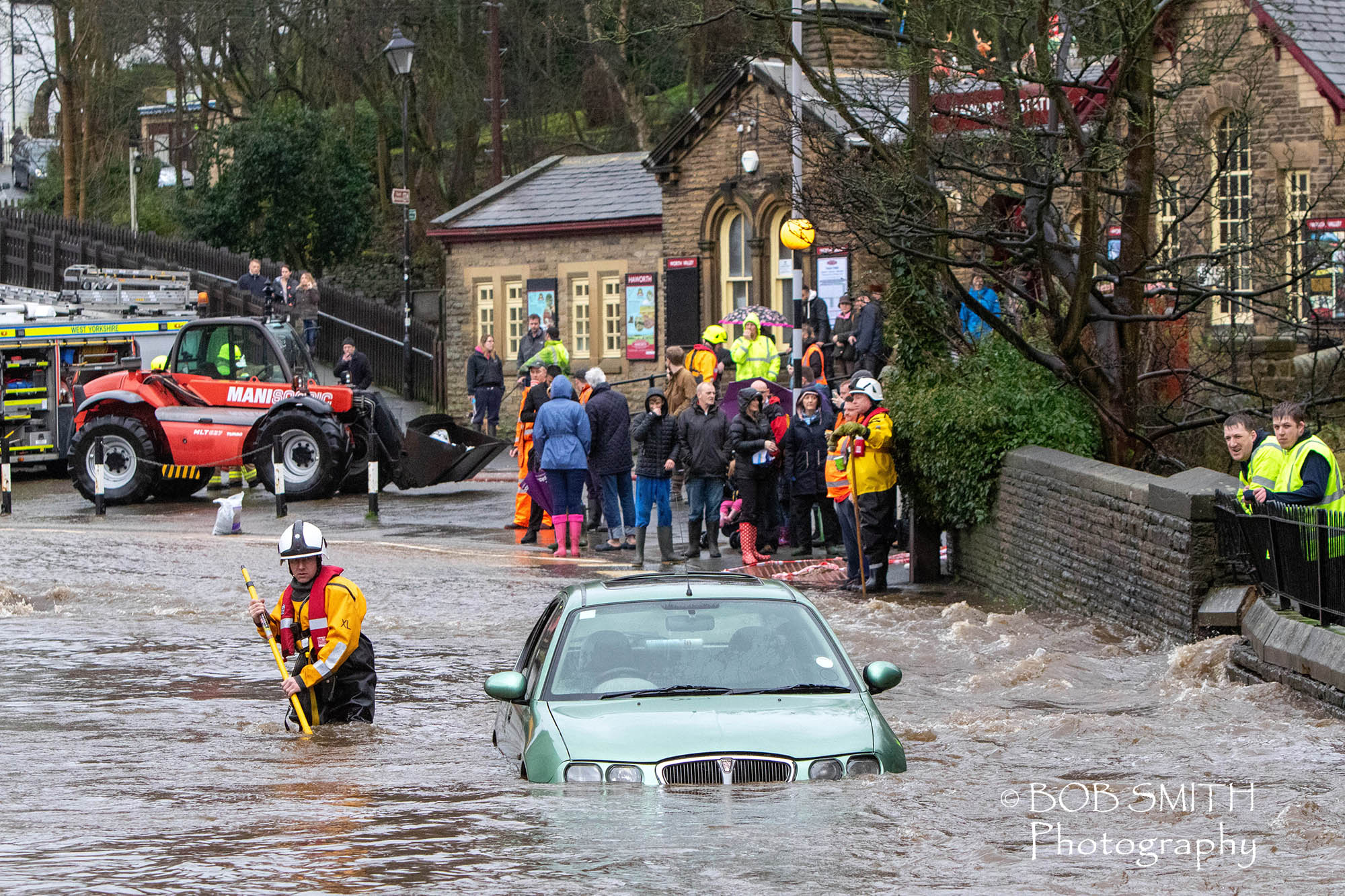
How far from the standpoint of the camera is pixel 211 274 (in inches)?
1609

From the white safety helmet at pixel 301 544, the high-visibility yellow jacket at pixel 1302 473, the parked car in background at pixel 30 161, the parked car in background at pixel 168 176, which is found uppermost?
the parked car in background at pixel 30 161

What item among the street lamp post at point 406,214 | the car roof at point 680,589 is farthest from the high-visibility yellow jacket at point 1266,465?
the street lamp post at point 406,214

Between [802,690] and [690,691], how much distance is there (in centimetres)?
51

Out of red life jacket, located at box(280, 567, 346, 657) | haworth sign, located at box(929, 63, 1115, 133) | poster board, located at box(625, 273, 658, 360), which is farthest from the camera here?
poster board, located at box(625, 273, 658, 360)

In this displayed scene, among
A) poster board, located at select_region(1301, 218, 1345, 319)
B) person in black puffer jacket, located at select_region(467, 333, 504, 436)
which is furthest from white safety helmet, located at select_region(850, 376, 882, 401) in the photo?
person in black puffer jacket, located at select_region(467, 333, 504, 436)

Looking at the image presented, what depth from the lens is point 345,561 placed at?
720 inches

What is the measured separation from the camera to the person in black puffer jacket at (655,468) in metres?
18.4

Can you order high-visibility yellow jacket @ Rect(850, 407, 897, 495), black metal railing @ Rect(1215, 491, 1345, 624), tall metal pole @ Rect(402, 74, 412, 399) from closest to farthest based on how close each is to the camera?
black metal railing @ Rect(1215, 491, 1345, 624)
high-visibility yellow jacket @ Rect(850, 407, 897, 495)
tall metal pole @ Rect(402, 74, 412, 399)

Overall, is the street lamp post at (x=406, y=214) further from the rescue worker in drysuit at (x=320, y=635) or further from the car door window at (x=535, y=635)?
the car door window at (x=535, y=635)

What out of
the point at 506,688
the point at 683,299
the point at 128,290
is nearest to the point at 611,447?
the point at 506,688

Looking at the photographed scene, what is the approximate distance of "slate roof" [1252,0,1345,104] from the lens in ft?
79.0

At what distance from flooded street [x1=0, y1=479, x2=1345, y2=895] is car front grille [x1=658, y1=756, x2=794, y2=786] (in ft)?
0.22

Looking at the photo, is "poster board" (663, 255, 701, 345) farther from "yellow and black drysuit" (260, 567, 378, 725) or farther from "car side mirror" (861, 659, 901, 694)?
"car side mirror" (861, 659, 901, 694)

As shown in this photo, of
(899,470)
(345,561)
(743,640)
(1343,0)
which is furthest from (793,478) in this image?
(1343,0)
